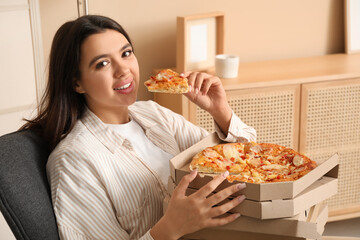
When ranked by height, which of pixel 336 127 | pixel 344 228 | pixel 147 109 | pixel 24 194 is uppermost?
pixel 147 109

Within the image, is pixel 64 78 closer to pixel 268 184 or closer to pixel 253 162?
pixel 253 162

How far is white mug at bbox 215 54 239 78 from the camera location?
8.66 feet

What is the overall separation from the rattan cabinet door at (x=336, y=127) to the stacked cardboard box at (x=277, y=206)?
4.62ft

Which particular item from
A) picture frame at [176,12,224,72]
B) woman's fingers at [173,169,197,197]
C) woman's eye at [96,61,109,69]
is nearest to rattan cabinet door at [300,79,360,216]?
picture frame at [176,12,224,72]

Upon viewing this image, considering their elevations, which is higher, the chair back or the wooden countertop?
the wooden countertop

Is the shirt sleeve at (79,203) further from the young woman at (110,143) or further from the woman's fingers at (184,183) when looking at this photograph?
the woman's fingers at (184,183)

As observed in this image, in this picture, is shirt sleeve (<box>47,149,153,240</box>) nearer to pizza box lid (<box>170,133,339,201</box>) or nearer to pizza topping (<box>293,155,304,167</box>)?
pizza box lid (<box>170,133,339,201</box>)

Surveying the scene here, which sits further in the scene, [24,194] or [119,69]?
[119,69]

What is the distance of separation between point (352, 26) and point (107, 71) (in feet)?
6.83

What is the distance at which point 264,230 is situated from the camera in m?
1.28

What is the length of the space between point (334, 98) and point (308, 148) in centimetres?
31

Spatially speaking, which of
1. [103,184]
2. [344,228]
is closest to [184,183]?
[103,184]

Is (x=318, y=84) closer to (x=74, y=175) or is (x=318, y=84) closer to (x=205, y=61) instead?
(x=205, y=61)

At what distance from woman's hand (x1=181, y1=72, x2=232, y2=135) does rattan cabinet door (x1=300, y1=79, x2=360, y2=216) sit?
1008mm
